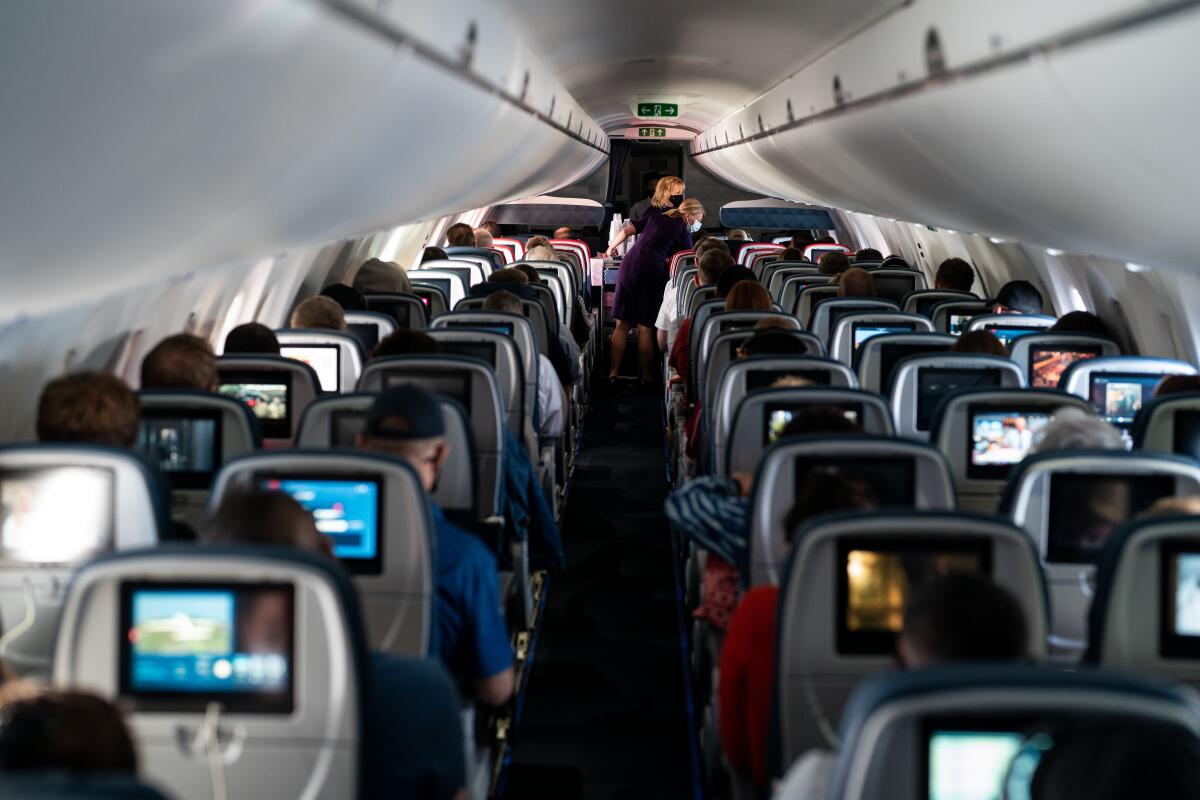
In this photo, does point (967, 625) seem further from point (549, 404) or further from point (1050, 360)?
point (549, 404)

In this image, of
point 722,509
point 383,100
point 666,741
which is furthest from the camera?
point 383,100

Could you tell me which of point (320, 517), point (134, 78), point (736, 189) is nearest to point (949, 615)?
point (320, 517)

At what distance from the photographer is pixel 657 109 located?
72.5 ft

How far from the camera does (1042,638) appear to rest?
3.17m

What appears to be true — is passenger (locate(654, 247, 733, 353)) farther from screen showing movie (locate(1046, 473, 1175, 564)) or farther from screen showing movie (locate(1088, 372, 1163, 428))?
screen showing movie (locate(1046, 473, 1175, 564))

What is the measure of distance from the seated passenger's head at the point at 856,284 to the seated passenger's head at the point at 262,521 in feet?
23.6

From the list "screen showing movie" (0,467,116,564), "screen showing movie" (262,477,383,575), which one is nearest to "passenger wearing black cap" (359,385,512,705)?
"screen showing movie" (262,477,383,575)

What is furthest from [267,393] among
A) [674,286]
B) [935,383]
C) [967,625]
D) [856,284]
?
[674,286]

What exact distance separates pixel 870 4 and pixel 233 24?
4630 millimetres

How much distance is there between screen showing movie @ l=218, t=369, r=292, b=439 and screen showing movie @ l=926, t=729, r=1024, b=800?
407 cm

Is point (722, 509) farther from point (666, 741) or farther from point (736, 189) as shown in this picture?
point (736, 189)

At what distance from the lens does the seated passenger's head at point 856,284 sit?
32.9ft

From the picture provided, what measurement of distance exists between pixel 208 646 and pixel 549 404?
594 cm

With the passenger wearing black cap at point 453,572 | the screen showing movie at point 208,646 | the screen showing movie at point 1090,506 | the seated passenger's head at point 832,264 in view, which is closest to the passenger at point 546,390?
the passenger wearing black cap at point 453,572
